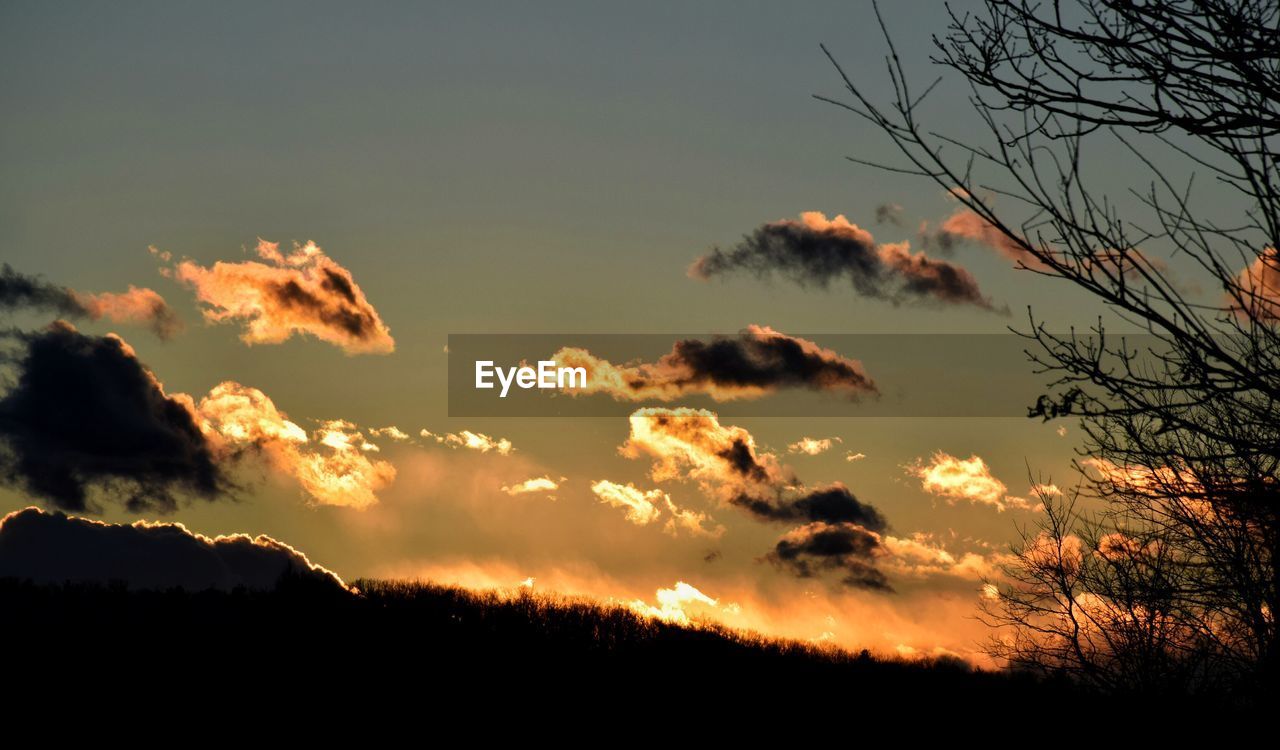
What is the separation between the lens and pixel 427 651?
18406 millimetres

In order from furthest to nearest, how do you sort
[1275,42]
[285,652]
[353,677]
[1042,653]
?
1. [1042,653]
2. [285,652]
3. [353,677]
4. [1275,42]

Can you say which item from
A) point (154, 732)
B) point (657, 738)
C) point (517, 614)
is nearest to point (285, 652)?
point (154, 732)

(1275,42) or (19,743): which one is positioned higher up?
(1275,42)

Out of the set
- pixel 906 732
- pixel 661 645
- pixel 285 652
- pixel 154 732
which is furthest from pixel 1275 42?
pixel 661 645

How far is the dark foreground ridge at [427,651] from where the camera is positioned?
15141 millimetres

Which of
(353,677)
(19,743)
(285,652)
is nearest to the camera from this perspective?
(19,743)

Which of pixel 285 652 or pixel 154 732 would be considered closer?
pixel 154 732

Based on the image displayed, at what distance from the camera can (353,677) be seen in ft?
50.4

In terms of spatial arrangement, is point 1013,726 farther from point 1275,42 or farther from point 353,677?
point 1275,42

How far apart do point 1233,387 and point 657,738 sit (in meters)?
10.7

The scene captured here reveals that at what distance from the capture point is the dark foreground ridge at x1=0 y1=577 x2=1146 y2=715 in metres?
15.1

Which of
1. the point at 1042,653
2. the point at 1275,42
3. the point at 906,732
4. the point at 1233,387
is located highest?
the point at 1275,42

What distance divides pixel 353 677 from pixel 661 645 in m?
11.9

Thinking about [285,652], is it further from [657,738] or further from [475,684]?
[657,738]
